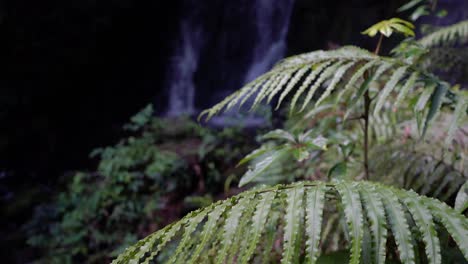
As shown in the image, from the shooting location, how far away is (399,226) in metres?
0.63

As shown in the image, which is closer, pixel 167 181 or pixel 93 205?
pixel 93 205

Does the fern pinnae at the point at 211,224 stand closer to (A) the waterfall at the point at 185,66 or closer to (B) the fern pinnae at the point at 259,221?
(B) the fern pinnae at the point at 259,221

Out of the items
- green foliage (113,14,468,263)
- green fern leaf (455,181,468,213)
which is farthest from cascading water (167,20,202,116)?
green fern leaf (455,181,468,213)

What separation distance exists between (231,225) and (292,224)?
0.12m

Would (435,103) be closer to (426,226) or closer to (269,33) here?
(426,226)

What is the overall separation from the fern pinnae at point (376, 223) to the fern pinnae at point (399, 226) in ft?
0.07

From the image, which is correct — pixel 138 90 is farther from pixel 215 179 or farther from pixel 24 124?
pixel 215 179

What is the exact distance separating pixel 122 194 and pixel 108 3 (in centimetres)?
370

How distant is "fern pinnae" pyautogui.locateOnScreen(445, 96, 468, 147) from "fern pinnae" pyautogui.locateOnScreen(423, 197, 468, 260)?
1.04 ft

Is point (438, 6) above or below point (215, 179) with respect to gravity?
above

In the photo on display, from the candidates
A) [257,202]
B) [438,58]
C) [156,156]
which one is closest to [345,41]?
[438,58]

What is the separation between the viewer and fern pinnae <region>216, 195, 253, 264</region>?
0.63 metres

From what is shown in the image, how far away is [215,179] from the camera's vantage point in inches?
143

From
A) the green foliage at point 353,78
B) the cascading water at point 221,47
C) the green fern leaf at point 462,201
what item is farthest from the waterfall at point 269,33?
the green fern leaf at point 462,201
